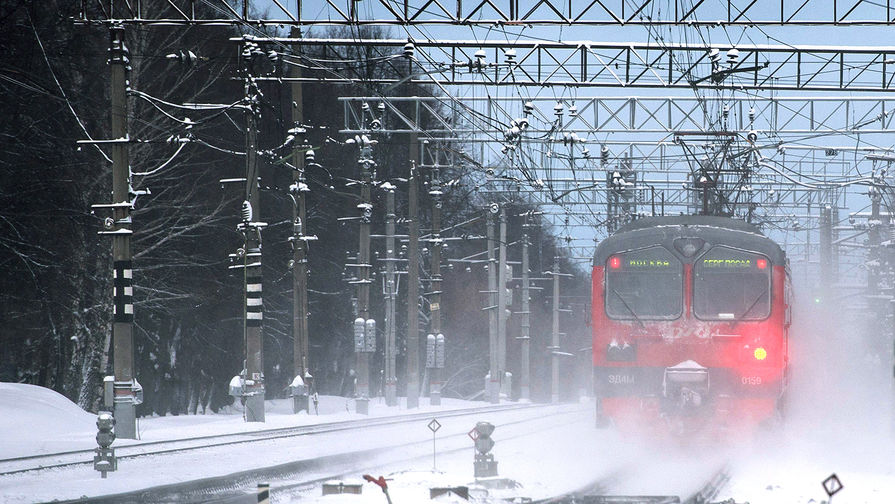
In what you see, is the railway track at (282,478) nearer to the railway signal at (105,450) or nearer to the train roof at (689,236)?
the railway signal at (105,450)

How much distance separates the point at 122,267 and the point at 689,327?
30.7ft

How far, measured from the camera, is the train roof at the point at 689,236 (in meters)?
19.3

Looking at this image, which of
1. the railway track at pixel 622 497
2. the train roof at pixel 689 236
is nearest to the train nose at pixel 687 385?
the train roof at pixel 689 236

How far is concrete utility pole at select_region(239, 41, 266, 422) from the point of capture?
87.5 ft

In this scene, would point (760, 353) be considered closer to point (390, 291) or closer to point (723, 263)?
point (723, 263)

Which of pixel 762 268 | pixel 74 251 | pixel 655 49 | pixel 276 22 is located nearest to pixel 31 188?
pixel 74 251

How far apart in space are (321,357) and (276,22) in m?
35.8

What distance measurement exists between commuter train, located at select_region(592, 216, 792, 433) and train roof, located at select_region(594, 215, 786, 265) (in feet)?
0.05

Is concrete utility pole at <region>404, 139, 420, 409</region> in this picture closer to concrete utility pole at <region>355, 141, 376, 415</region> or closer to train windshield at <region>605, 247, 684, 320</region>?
concrete utility pole at <region>355, 141, 376, 415</region>

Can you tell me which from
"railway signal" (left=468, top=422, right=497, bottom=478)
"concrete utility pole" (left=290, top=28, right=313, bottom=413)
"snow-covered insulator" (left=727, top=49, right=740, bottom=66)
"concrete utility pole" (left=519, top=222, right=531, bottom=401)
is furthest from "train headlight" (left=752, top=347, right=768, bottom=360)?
"concrete utility pole" (left=519, top=222, right=531, bottom=401)

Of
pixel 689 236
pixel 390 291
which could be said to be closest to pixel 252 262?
pixel 689 236

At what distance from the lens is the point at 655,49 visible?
24328mm

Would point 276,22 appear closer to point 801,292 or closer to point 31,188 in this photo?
point 31,188

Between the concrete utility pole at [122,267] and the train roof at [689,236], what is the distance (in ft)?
25.9
